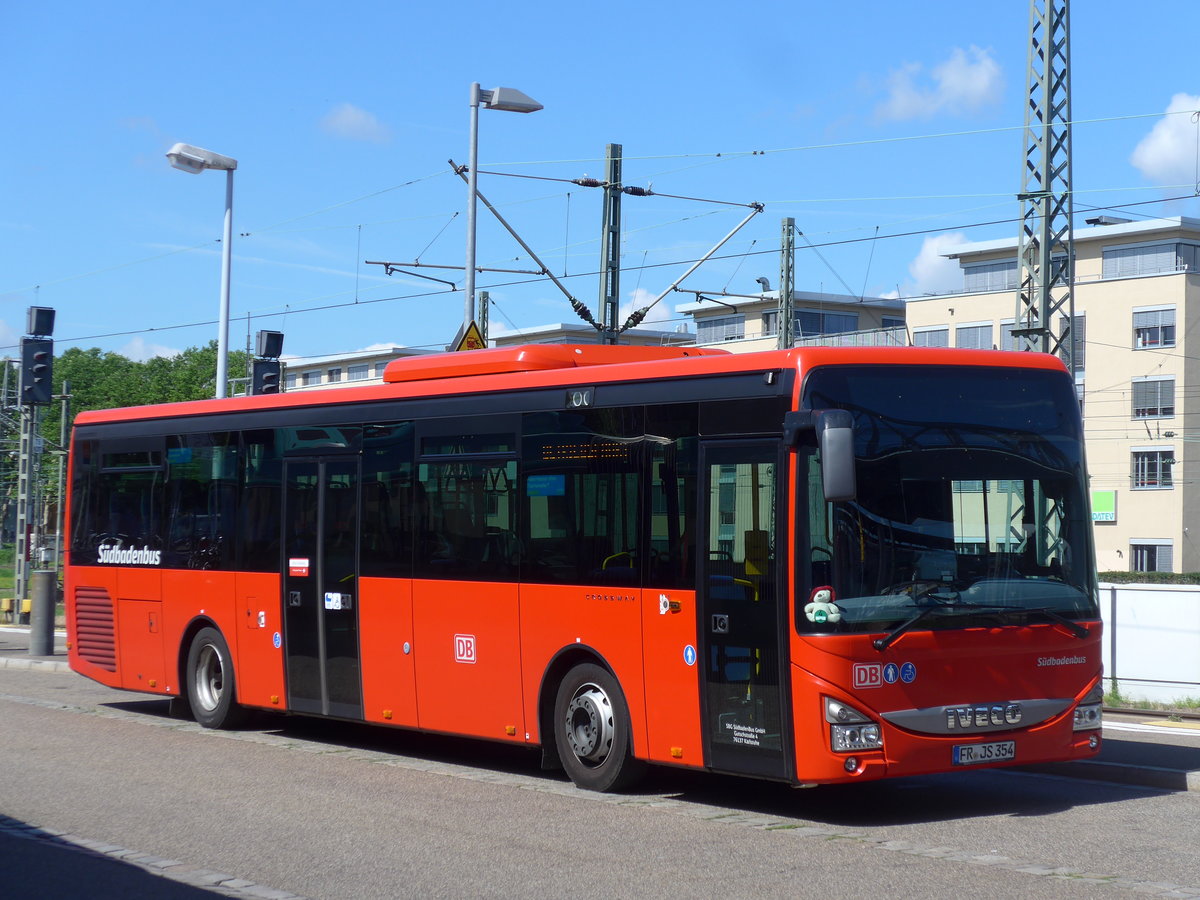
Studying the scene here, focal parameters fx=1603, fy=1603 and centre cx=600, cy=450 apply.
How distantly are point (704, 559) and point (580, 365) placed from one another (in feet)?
8.46

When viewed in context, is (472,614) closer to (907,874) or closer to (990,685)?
(990,685)

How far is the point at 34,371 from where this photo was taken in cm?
2459

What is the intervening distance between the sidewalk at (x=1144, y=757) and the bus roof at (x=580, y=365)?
3.05m

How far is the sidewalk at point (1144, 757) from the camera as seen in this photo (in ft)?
37.6

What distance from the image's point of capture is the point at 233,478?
615 inches

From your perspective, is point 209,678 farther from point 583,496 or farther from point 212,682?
point 583,496

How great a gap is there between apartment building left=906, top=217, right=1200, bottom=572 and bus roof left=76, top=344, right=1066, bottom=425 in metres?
51.4

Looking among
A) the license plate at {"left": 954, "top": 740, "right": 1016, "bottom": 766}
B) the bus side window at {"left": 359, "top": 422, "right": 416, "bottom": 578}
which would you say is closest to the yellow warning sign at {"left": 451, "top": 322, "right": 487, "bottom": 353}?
the bus side window at {"left": 359, "top": 422, "right": 416, "bottom": 578}

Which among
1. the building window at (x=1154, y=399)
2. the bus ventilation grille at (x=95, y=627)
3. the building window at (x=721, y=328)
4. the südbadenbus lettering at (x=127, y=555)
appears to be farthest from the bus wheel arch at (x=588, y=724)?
the building window at (x=721, y=328)

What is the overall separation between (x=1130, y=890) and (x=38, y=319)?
20.9 m

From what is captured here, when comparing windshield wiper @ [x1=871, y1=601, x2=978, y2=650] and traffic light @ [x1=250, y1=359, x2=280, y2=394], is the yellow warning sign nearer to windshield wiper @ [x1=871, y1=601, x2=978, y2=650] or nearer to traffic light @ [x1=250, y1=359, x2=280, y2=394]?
traffic light @ [x1=250, y1=359, x2=280, y2=394]

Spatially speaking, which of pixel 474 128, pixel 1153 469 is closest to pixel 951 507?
pixel 474 128

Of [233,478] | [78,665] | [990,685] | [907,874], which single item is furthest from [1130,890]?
[78,665]

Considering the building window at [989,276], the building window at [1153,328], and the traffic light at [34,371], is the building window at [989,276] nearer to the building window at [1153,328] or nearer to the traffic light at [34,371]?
the building window at [1153,328]
